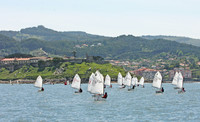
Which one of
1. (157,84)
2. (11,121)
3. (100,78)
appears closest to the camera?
(11,121)

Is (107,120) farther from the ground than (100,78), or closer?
closer

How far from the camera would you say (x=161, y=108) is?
85062 mm

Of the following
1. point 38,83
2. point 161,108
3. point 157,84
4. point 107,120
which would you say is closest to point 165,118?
point 107,120

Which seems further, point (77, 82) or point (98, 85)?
point (77, 82)

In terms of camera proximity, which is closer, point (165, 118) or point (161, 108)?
point (165, 118)

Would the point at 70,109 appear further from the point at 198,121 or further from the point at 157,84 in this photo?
the point at 157,84

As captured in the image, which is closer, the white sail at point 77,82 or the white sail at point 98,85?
the white sail at point 98,85

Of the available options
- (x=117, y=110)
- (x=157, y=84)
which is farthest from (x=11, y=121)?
(x=157, y=84)

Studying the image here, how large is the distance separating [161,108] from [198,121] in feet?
62.7

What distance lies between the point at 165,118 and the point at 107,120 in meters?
9.72

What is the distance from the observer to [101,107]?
85.4 metres

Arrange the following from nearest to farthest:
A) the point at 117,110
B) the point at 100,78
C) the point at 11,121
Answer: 1. the point at 11,121
2. the point at 117,110
3. the point at 100,78

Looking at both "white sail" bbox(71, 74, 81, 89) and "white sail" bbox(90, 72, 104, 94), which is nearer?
"white sail" bbox(90, 72, 104, 94)

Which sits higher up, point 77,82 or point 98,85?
point 77,82
